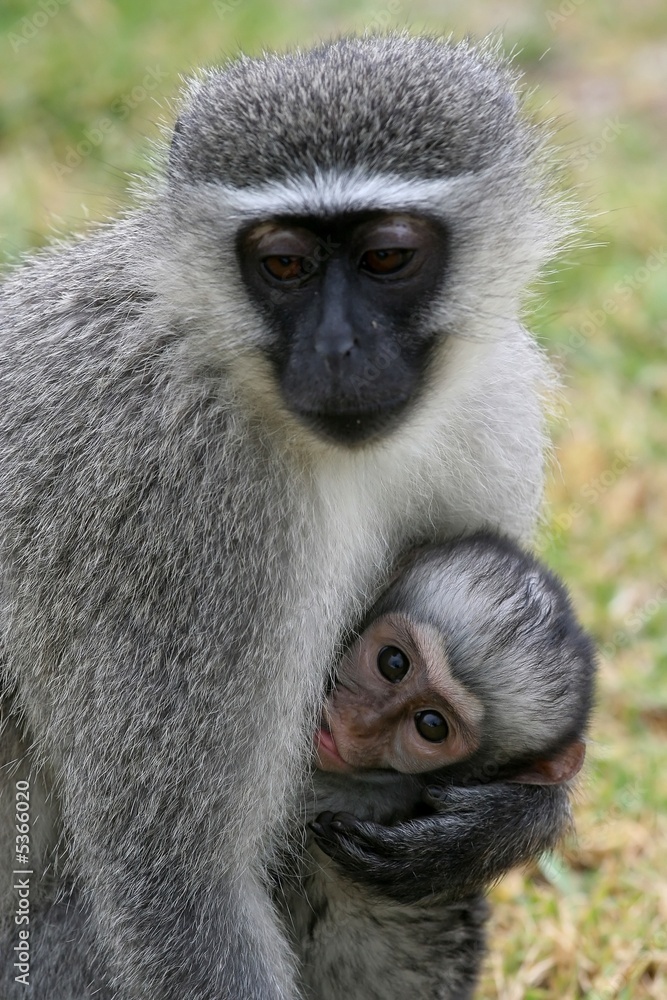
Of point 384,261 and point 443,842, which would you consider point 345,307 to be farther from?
point 443,842

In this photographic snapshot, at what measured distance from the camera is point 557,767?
3.33m

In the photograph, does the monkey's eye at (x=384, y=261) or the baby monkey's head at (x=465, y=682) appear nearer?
the monkey's eye at (x=384, y=261)

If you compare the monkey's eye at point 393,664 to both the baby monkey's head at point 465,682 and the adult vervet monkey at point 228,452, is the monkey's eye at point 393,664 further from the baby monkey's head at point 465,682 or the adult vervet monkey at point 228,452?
the adult vervet monkey at point 228,452

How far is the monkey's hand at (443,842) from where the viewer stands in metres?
3.15

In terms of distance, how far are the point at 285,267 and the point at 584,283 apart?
4441 millimetres

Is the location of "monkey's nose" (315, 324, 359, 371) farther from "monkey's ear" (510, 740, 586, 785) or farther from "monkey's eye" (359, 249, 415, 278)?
"monkey's ear" (510, 740, 586, 785)

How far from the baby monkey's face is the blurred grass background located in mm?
975

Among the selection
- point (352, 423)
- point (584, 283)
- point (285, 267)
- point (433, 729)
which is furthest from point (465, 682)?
point (584, 283)

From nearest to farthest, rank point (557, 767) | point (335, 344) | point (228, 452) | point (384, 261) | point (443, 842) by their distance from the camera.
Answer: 1. point (335, 344)
2. point (384, 261)
3. point (228, 452)
4. point (443, 842)
5. point (557, 767)

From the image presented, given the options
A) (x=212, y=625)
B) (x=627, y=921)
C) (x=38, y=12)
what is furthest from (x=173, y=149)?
(x=38, y=12)

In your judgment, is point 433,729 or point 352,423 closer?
point 352,423

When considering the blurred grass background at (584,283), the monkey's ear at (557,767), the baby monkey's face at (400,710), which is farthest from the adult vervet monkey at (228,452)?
the blurred grass background at (584,283)

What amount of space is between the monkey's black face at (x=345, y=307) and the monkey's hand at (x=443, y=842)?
0.94 metres

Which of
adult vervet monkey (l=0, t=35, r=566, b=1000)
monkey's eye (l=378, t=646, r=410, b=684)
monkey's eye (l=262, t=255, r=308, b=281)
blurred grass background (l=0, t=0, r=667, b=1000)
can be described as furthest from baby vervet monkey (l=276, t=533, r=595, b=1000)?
monkey's eye (l=262, t=255, r=308, b=281)
